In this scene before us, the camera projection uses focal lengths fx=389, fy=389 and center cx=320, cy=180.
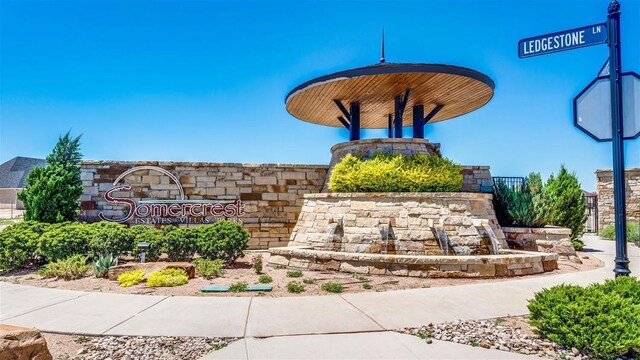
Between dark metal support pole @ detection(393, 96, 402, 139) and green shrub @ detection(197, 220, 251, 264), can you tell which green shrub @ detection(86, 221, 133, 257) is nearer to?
green shrub @ detection(197, 220, 251, 264)

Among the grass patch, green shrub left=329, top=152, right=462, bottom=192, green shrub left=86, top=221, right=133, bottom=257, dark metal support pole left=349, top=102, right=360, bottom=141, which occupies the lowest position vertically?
the grass patch

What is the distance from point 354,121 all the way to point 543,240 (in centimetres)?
635

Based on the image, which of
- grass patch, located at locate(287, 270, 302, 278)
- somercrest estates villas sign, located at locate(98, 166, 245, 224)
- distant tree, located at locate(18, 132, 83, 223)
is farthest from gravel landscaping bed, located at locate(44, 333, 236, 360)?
somercrest estates villas sign, located at locate(98, 166, 245, 224)

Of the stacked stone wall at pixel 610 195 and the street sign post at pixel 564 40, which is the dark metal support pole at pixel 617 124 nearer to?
the street sign post at pixel 564 40

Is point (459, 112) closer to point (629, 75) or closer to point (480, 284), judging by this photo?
point (480, 284)

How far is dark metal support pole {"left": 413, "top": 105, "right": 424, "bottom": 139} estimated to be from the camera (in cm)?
1238

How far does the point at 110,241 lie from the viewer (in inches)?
351

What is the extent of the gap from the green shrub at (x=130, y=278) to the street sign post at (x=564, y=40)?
7.20 m

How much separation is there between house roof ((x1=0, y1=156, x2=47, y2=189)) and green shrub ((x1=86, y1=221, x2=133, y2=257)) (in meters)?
37.8

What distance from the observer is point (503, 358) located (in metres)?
3.78

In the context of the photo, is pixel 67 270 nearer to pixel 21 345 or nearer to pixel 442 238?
pixel 21 345

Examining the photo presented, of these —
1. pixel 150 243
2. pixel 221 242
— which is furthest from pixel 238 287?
pixel 150 243

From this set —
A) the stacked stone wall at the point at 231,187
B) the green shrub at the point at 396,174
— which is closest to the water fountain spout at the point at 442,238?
the green shrub at the point at 396,174

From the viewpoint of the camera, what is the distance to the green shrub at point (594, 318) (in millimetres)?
3711
